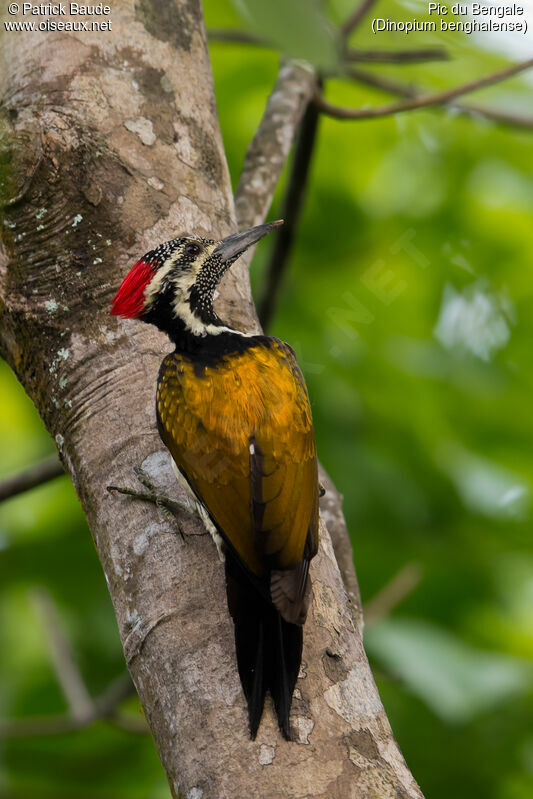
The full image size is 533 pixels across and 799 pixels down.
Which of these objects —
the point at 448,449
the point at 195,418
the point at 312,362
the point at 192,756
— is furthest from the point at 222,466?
the point at 448,449

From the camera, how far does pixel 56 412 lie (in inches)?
102

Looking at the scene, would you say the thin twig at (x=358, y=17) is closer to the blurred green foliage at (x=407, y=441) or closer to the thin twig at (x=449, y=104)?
the blurred green foliage at (x=407, y=441)

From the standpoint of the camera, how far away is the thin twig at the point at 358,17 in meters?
4.02

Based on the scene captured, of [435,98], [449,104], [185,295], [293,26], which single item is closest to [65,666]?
[185,295]

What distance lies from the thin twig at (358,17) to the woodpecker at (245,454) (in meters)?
1.59

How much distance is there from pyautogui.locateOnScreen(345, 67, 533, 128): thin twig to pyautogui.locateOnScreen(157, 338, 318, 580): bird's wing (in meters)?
2.43

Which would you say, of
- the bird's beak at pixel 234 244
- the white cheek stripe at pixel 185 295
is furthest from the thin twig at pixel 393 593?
the bird's beak at pixel 234 244

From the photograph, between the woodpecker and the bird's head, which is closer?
the woodpecker

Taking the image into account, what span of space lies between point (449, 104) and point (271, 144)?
58.8 inches

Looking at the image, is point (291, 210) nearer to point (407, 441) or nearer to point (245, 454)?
point (407, 441)

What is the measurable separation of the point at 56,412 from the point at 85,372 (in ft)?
0.50

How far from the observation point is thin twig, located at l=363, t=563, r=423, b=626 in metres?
4.19

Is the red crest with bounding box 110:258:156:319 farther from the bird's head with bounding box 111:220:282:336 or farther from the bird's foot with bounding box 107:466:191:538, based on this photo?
the bird's foot with bounding box 107:466:191:538

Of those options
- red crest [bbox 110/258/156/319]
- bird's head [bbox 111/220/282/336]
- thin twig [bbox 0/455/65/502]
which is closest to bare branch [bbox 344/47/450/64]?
bird's head [bbox 111/220/282/336]
